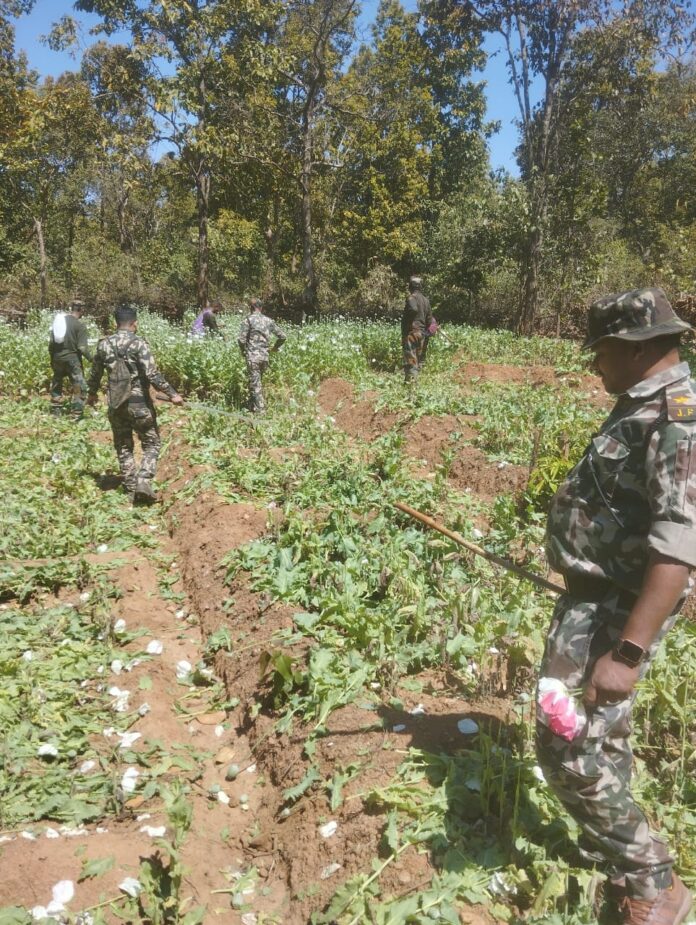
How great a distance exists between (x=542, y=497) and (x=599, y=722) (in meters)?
3.95

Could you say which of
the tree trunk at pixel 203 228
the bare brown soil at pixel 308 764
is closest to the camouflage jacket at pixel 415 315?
the bare brown soil at pixel 308 764

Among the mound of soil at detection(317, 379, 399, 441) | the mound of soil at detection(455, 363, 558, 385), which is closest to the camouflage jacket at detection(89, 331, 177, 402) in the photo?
the mound of soil at detection(317, 379, 399, 441)

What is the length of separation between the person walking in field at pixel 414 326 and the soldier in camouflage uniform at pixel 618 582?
372 inches

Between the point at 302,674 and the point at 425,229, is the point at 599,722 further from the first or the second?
the point at 425,229

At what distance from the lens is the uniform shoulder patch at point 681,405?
1791mm

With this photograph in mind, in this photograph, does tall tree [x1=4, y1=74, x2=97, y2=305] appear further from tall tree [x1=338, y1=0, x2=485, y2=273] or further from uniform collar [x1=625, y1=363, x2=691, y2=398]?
uniform collar [x1=625, y1=363, x2=691, y2=398]

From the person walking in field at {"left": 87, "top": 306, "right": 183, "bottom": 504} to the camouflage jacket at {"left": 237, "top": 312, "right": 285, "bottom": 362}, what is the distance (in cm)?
276

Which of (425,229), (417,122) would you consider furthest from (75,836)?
(417,122)

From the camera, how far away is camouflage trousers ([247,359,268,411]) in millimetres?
9398

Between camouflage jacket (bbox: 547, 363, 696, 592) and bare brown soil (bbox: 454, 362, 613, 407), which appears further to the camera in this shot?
bare brown soil (bbox: 454, 362, 613, 407)

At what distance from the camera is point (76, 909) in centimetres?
233

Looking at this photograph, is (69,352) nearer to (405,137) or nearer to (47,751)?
(47,751)

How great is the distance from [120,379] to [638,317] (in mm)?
5569

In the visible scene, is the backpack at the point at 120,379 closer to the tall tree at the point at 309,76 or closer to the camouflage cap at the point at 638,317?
the camouflage cap at the point at 638,317
